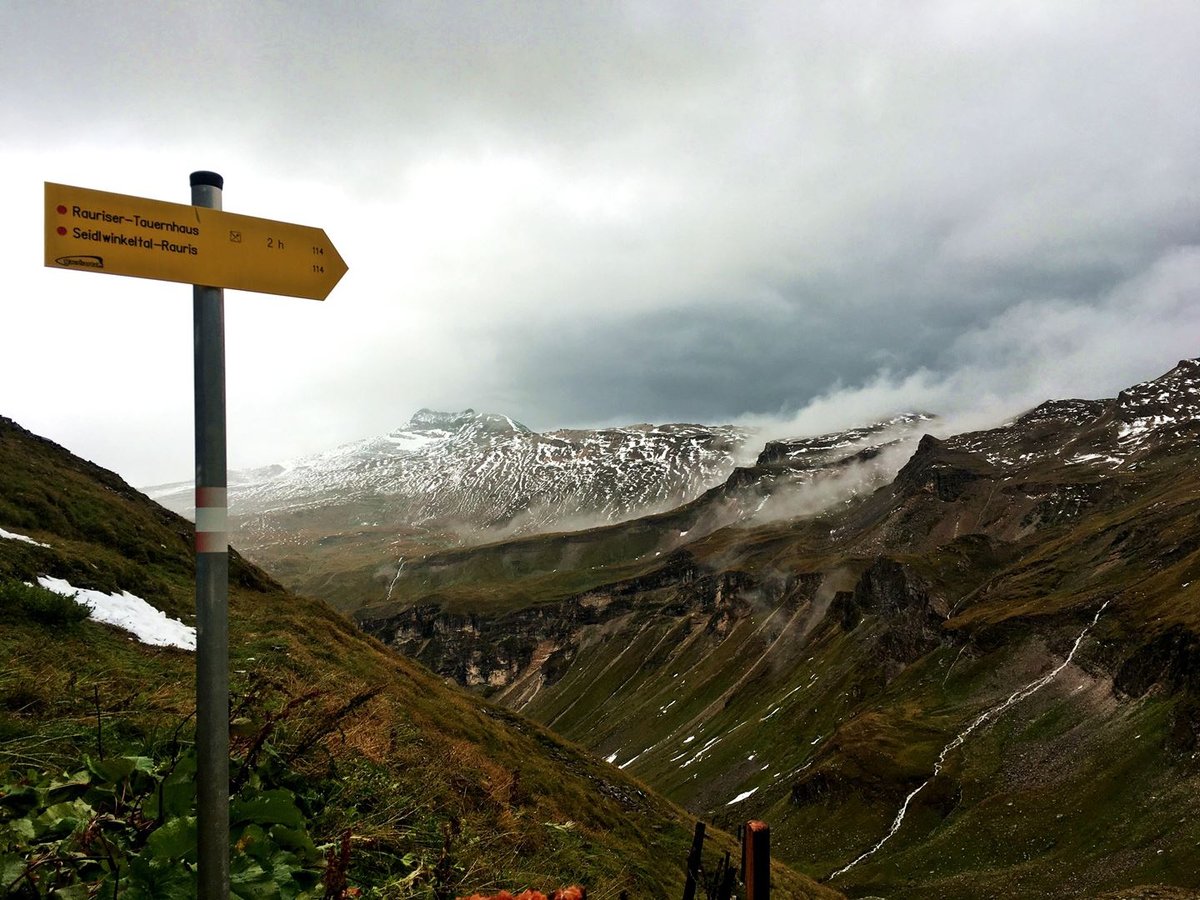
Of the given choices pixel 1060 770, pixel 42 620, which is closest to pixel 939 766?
pixel 1060 770

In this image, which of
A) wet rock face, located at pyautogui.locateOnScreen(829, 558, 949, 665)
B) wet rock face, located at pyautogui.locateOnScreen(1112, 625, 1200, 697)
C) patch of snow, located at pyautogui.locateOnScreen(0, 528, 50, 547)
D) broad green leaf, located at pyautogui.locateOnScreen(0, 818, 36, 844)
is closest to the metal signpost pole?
broad green leaf, located at pyautogui.locateOnScreen(0, 818, 36, 844)

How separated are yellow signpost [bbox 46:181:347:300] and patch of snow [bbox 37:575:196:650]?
13.1 m

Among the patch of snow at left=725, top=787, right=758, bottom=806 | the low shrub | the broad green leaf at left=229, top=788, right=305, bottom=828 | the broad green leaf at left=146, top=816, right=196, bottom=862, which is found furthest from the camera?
the patch of snow at left=725, top=787, right=758, bottom=806

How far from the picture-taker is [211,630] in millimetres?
5219

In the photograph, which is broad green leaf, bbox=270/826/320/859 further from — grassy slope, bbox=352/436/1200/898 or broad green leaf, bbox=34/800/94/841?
grassy slope, bbox=352/436/1200/898

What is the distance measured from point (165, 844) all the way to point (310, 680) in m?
11.7

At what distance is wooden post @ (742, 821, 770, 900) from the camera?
198 inches

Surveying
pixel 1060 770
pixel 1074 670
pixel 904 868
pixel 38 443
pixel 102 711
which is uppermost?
pixel 38 443

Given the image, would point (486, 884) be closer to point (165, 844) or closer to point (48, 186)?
point (165, 844)

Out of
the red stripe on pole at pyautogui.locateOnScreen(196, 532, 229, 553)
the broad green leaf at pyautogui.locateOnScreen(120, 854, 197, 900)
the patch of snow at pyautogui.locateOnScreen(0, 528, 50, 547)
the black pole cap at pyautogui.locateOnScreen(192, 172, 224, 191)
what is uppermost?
the patch of snow at pyautogui.locateOnScreen(0, 528, 50, 547)

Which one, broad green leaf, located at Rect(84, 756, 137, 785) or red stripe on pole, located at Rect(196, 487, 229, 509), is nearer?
red stripe on pole, located at Rect(196, 487, 229, 509)

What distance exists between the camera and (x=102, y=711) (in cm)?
930

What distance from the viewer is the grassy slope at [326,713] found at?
355 inches

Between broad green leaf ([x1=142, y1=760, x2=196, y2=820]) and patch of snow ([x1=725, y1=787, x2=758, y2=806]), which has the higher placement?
broad green leaf ([x1=142, y1=760, x2=196, y2=820])
